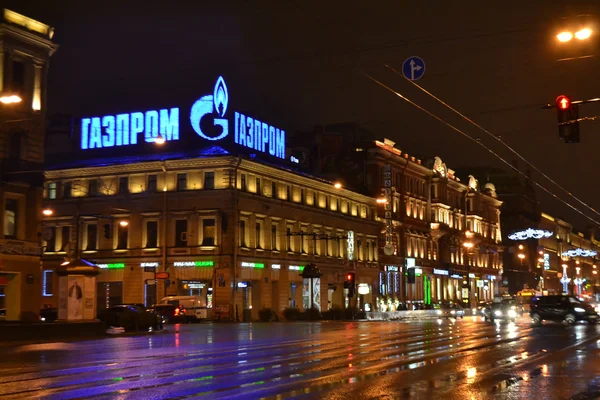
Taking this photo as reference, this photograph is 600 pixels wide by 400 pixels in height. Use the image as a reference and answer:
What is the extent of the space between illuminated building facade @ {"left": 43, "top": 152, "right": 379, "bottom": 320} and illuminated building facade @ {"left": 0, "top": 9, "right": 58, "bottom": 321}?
575 inches

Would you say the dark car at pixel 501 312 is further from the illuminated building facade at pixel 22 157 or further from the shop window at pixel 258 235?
the illuminated building facade at pixel 22 157

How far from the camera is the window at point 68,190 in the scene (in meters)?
65.7

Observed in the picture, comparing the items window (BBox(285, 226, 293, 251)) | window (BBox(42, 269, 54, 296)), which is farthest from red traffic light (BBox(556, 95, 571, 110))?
window (BBox(42, 269, 54, 296))

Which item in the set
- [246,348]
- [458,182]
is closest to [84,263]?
[246,348]

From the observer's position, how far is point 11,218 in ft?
140

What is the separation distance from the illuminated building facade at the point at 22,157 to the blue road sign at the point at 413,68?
23.2 m

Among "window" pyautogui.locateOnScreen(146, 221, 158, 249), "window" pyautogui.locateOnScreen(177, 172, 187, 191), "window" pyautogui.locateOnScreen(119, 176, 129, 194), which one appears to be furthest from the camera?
"window" pyautogui.locateOnScreen(119, 176, 129, 194)

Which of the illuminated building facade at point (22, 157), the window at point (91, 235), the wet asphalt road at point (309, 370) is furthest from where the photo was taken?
the window at point (91, 235)

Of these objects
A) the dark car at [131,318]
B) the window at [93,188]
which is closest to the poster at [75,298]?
the dark car at [131,318]

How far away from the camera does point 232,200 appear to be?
60.5 metres

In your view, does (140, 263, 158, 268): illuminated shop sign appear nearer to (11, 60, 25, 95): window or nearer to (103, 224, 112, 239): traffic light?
(103, 224, 112, 239): traffic light

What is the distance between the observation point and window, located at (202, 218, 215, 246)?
61344 mm

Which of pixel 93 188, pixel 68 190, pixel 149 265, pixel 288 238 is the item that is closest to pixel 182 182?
pixel 149 265

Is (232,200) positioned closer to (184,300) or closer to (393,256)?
(184,300)
